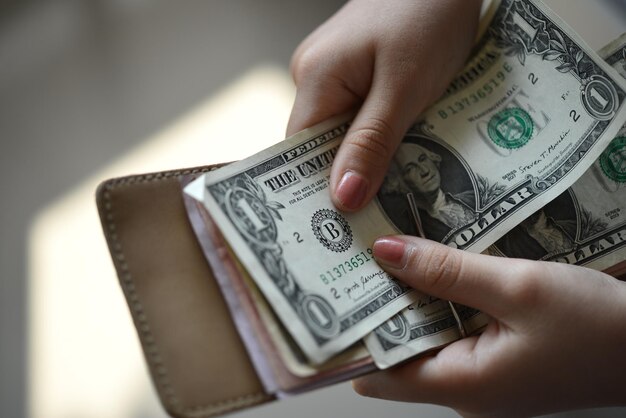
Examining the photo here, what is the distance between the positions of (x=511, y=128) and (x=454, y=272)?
0.22 m

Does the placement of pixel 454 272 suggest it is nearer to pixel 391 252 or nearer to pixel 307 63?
pixel 391 252

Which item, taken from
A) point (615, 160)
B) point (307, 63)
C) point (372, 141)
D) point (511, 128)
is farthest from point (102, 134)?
point (615, 160)

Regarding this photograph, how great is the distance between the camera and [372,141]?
621 mm

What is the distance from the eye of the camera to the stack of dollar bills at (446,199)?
0.53 m

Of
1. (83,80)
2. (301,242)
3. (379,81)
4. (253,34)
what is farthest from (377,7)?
(83,80)

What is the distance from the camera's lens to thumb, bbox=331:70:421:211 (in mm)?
603

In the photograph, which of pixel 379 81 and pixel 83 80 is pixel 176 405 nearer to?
pixel 379 81

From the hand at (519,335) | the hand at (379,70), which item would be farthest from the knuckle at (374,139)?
the hand at (519,335)

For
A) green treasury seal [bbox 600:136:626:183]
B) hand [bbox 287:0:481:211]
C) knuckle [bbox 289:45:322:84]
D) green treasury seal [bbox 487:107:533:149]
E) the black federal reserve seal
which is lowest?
green treasury seal [bbox 600:136:626:183]

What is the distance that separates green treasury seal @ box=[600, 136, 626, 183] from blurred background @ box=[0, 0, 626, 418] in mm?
272

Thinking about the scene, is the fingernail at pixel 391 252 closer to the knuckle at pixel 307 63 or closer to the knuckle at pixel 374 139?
the knuckle at pixel 374 139

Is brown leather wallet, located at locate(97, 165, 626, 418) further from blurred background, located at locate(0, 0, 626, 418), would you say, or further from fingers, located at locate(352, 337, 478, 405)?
blurred background, located at locate(0, 0, 626, 418)

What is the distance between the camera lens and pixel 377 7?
28.0 inches

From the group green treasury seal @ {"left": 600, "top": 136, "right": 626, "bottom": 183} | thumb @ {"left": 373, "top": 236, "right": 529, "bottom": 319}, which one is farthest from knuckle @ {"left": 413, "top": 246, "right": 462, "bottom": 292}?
green treasury seal @ {"left": 600, "top": 136, "right": 626, "bottom": 183}
